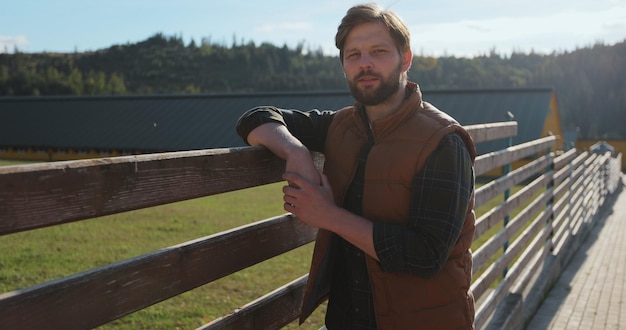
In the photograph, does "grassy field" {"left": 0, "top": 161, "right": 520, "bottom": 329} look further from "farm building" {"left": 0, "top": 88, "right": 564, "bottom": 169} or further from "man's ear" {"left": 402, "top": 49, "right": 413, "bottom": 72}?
"farm building" {"left": 0, "top": 88, "right": 564, "bottom": 169}

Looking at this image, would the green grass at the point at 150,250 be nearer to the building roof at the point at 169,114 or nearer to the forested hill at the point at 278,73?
the building roof at the point at 169,114

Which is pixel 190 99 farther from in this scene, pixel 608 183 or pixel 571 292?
pixel 571 292

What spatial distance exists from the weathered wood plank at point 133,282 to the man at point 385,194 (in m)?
0.21

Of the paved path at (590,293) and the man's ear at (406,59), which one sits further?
the paved path at (590,293)

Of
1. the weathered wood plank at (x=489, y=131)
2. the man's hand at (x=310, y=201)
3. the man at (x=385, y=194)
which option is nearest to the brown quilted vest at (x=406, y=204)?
the man at (x=385, y=194)

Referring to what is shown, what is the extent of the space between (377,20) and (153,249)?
6.91 metres

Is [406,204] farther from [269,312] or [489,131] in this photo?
[489,131]

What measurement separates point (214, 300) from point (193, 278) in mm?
4192

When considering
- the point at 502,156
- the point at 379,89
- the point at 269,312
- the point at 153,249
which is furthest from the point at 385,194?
the point at 153,249

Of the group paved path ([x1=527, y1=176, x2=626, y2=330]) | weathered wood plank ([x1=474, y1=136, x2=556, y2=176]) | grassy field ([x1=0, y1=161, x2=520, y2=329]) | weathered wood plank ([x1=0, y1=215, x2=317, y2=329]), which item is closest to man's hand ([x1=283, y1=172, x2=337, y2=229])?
weathered wood plank ([x1=0, y1=215, x2=317, y2=329])

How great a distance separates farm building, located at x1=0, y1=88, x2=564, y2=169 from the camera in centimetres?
3262

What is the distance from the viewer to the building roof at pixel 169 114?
32406 mm

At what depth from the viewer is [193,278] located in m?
1.99

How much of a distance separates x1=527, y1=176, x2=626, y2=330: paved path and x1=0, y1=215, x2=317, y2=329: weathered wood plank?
4.11 m
